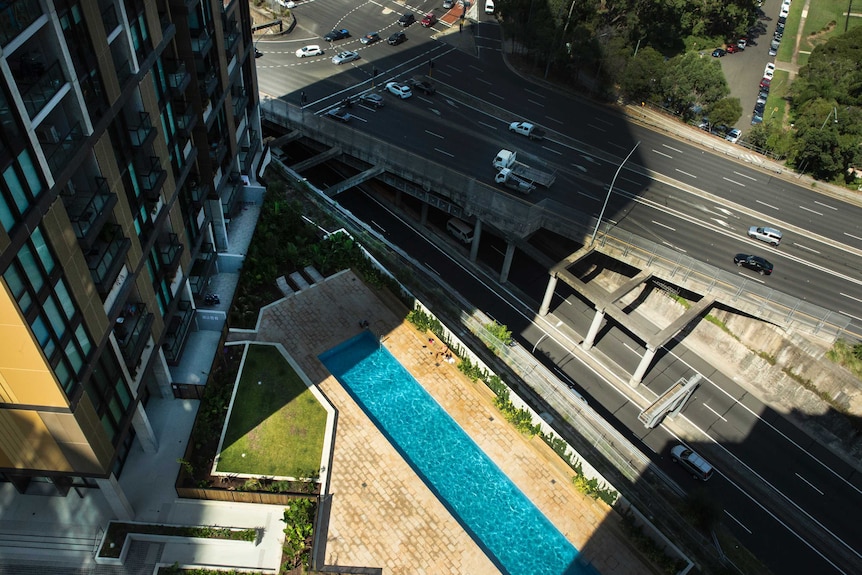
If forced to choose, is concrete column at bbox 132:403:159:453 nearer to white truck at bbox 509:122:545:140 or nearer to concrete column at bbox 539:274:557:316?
concrete column at bbox 539:274:557:316

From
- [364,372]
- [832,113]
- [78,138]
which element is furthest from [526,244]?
[832,113]

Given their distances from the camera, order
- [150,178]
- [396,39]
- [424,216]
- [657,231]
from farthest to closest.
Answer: [396,39] → [424,216] → [657,231] → [150,178]

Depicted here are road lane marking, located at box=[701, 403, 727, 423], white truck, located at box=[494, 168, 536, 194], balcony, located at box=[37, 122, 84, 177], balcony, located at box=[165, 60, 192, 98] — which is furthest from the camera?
white truck, located at box=[494, 168, 536, 194]

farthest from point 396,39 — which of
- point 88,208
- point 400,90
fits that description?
point 88,208

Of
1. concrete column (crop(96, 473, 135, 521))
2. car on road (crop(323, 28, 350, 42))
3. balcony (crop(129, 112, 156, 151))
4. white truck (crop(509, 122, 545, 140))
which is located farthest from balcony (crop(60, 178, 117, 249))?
car on road (crop(323, 28, 350, 42))

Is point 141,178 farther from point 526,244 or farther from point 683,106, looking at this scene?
point 683,106

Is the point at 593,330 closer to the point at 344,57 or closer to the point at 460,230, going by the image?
the point at 460,230
